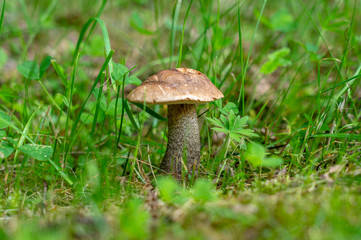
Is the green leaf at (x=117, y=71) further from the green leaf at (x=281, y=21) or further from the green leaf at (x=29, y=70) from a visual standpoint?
the green leaf at (x=281, y=21)

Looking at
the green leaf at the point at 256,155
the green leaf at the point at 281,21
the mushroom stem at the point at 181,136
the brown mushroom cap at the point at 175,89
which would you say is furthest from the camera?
the green leaf at the point at 281,21

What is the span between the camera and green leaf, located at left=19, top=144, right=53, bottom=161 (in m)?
1.37

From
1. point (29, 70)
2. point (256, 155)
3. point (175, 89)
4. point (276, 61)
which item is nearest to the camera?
point (256, 155)

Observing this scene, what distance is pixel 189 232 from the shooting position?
0.79 metres

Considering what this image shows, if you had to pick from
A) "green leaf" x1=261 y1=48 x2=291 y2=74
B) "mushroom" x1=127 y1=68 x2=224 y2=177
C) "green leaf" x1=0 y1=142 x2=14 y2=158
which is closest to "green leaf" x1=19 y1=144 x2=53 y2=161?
"green leaf" x1=0 y1=142 x2=14 y2=158

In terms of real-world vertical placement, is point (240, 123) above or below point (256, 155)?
above

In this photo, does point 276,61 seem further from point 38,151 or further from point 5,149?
point 5,149

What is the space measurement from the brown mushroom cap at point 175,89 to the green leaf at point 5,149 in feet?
2.01

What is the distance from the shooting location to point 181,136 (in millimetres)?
1656

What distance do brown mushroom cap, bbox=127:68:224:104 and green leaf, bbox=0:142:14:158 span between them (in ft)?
2.01

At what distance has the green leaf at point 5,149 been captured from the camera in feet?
4.32

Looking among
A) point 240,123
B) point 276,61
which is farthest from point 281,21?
point 240,123

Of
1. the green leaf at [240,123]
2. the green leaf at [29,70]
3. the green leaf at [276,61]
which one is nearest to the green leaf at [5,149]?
the green leaf at [29,70]

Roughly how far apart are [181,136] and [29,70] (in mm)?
1059
